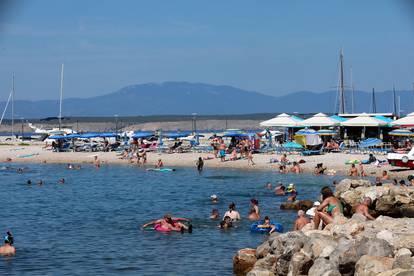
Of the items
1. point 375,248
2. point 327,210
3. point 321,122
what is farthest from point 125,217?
point 321,122

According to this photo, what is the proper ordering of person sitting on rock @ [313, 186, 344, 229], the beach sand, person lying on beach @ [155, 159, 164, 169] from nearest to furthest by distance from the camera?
1. person sitting on rock @ [313, 186, 344, 229]
2. the beach sand
3. person lying on beach @ [155, 159, 164, 169]

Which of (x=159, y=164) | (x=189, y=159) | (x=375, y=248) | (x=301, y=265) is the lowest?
(x=301, y=265)

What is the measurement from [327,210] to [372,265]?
20.4ft

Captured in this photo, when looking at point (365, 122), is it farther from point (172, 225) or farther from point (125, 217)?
point (172, 225)

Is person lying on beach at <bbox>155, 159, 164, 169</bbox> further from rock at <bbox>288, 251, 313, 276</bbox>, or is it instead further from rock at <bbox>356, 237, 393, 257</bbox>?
rock at <bbox>356, 237, 393, 257</bbox>

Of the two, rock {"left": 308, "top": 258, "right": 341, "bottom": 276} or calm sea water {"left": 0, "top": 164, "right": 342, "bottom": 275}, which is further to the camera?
calm sea water {"left": 0, "top": 164, "right": 342, "bottom": 275}

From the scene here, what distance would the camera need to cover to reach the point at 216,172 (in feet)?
145

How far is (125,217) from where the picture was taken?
28.0 m

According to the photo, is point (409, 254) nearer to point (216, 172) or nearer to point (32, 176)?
point (216, 172)

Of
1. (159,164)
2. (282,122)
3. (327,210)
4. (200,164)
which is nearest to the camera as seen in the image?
(327,210)

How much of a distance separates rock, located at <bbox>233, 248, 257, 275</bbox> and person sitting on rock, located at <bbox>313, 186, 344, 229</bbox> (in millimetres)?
1706

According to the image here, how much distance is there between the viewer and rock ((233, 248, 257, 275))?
17312 mm

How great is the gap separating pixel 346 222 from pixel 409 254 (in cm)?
417

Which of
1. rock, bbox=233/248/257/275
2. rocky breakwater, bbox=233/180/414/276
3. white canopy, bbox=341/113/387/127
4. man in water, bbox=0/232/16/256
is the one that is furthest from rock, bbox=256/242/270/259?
white canopy, bbox=341/113/387/127
